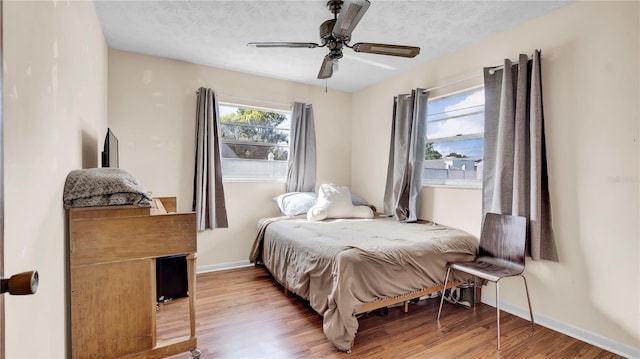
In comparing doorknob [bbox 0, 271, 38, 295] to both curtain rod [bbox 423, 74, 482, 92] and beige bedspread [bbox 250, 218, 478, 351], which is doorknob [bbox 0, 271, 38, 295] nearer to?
beige bedspread [bbox 250, 218, 478, 351]

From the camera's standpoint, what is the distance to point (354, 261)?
6.89 ft

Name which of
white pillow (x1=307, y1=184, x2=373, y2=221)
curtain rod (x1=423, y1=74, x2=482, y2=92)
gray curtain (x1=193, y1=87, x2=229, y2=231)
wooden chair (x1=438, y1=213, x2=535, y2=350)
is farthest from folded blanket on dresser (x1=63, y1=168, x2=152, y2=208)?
curtain rod (x1=423, y1=74, x2=482, y2=92)

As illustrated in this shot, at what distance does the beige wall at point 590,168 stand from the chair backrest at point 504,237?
0.86 feet

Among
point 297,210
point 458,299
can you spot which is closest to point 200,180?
point 297,210

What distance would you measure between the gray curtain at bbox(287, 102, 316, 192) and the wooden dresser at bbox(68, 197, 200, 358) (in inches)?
99.6

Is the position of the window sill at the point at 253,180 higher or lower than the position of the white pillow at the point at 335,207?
higher

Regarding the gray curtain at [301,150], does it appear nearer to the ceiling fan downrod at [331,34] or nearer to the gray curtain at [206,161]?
the gray curtain at [206,161]

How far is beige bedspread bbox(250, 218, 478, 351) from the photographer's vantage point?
2.07m

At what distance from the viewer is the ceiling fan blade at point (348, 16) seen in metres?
1.70

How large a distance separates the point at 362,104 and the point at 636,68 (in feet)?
9.72

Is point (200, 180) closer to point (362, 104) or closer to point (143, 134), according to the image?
point (143, 134)

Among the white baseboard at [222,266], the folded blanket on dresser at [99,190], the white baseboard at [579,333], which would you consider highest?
the folded blanket on dresser at [99,190]

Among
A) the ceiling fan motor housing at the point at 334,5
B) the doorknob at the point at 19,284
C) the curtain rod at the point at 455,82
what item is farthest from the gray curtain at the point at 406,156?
the doorknob at the point at 19,284

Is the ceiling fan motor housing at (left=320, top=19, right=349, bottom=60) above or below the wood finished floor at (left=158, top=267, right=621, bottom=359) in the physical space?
above
